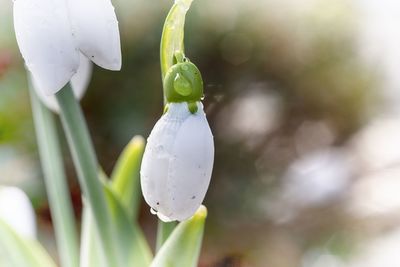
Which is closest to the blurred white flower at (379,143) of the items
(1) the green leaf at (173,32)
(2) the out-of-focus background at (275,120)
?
(2) the out-of-focus background at (275,120)

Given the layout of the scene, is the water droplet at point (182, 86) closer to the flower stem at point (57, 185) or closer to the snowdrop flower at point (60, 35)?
the snowdrop flower at point (60, 35)

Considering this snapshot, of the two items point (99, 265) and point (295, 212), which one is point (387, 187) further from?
point (99, 265)

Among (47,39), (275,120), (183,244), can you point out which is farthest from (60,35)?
(275,120)

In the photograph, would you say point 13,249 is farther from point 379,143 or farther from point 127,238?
point 379,143

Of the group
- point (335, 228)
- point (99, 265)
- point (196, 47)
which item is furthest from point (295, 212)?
point (99, 265)

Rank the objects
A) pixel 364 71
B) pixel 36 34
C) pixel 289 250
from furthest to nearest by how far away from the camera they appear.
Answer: pixel 364 71, pixel 289 250, pixel 36 34

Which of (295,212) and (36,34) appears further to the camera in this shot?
(295,212)

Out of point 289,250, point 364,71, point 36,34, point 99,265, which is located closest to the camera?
point 36,34
